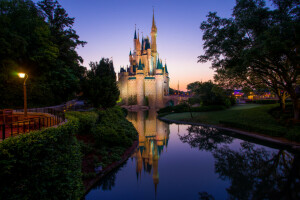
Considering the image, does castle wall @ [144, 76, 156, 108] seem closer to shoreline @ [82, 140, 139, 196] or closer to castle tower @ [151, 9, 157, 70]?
castle tower @ [151, 9, 157, 70]

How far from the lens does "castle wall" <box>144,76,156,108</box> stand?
58719 millimetres

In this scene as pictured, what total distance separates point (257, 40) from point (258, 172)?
956 centimetres

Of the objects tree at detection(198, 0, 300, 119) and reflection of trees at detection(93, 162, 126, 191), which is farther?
tree at detection(198, 0, 300, 119)

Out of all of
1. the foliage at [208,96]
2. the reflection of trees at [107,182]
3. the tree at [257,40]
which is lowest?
the reflection of trees at [107,182]

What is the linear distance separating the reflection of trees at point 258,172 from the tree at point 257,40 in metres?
6.91

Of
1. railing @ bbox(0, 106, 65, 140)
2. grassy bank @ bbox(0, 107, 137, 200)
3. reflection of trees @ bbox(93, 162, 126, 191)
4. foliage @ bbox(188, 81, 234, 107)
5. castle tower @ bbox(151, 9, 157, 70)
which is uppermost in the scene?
castle tower @ bbox(151, 9, 157, 70)

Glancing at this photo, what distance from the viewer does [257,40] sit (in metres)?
11.9

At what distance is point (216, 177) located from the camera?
8.40 m

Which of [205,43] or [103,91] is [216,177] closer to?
[205,43]

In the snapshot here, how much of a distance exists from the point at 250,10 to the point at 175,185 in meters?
14.4

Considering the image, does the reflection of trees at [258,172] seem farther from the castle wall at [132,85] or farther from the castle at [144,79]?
the castle wall at [132,85]

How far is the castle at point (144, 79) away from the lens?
58781mm

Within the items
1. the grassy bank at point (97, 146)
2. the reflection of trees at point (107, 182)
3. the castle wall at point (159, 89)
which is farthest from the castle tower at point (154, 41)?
the reflection of trees at point (107, 182)

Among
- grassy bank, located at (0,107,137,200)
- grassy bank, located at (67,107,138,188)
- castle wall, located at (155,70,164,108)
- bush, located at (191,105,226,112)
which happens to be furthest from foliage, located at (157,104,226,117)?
castle wall, located at (155,70,164,108)
